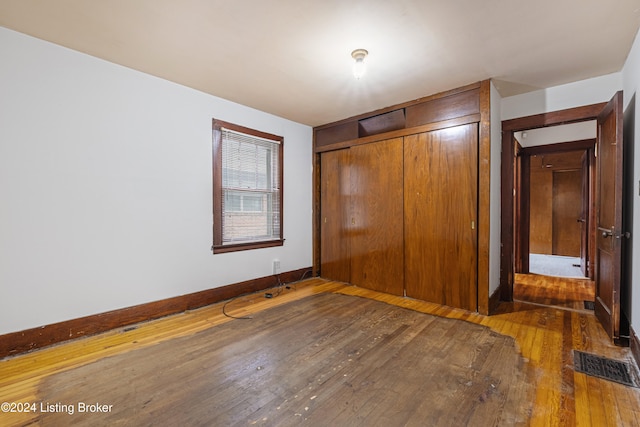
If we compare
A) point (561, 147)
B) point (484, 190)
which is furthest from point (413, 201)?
point (561, 147)

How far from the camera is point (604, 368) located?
Result: 2.06 meters

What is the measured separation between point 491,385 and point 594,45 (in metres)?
2.89

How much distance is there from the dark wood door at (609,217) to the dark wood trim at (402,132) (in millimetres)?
1115

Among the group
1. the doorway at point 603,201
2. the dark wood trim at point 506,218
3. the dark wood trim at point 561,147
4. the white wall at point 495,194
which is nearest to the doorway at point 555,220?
the dark wood trim at point 561,147

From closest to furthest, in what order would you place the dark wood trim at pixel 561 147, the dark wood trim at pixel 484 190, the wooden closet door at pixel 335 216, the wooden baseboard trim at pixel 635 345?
the wooden baseboard trim at pixel 635 345 → the dark wood trim at pixel 484 190 → the wooden closet door at pixel 335 216 → the dark wood trim at pixel 561 147

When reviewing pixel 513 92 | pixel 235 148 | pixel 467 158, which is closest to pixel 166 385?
pixel 235 148

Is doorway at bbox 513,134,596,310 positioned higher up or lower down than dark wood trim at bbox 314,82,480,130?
lower down

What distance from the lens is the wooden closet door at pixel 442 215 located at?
3.18 m

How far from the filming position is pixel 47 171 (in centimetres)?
242

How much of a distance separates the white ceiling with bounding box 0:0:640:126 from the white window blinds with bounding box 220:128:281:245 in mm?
860

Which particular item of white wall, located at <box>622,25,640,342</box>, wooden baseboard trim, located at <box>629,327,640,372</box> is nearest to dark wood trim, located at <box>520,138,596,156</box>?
A: white wall, located at <box>622,25,640,342</box>

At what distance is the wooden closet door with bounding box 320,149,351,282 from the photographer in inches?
175

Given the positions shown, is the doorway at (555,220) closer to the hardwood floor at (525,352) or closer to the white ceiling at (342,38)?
the hardwood floor at (525,352)

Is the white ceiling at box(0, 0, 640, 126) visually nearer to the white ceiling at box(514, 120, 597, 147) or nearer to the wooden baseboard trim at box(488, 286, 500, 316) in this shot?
the white ceiling at box(514, 120, 597, 147)
